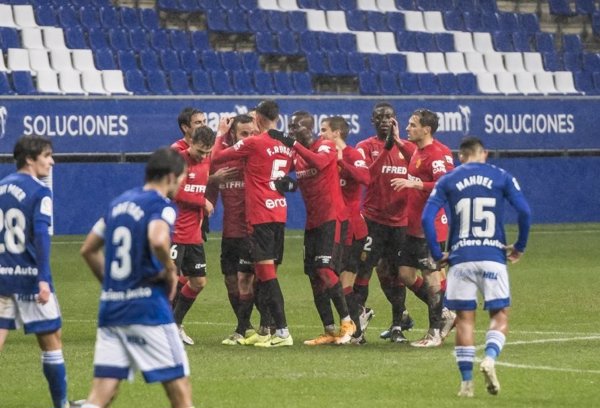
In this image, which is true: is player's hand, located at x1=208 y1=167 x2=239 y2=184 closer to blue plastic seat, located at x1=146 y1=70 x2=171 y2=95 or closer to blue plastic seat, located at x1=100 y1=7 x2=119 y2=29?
blue plastic seat, located at x1=146 y1=70 x2=171 y2=95

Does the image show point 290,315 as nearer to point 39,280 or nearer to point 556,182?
point 39,280

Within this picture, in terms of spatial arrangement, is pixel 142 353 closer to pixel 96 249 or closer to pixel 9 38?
pixel 96 249

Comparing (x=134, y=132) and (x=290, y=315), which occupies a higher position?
(x=134, y=132)

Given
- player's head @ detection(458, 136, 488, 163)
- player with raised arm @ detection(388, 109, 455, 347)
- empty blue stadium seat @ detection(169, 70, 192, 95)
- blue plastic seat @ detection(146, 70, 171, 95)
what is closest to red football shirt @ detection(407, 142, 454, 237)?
player with raised arm @ detection(388, 109, 455, 347)

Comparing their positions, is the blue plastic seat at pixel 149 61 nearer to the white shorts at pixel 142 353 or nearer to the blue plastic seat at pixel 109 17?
the blue plastic seat at pixel 109 17

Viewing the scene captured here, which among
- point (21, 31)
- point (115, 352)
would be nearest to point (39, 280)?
point (115, 352)

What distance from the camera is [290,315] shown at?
55.2ft

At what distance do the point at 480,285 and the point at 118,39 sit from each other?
18.8m

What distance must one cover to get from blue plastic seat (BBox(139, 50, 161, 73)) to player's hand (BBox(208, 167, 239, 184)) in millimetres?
14098

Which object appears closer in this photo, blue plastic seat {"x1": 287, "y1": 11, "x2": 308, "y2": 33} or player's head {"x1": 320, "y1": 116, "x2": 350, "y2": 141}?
player's head {"x1": 320, "y1": 116, "x2": 350, "y2": 141}

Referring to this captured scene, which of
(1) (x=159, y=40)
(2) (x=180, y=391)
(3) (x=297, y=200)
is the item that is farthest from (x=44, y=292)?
(1) (x=159, y=40)

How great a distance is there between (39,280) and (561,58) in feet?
84.8

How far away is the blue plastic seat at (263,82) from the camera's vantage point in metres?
29.5

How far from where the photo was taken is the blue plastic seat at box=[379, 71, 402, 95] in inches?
1224
